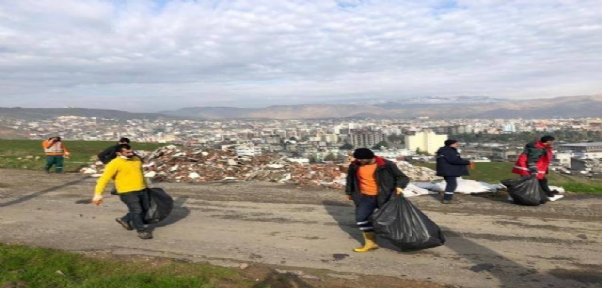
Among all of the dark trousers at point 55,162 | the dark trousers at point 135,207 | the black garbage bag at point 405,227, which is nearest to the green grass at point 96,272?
the dark trousers at point 135,207

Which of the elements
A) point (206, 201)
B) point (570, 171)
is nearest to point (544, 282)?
point (206, 201)

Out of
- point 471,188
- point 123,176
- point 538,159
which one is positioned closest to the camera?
point 123,176

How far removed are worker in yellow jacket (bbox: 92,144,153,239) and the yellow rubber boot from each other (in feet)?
11.8

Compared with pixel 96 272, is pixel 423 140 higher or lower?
higher

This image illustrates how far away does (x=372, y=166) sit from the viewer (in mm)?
7102

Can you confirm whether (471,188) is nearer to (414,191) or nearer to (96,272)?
(414,191)

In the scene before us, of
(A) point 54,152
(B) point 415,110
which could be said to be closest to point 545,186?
(A) point 54,152

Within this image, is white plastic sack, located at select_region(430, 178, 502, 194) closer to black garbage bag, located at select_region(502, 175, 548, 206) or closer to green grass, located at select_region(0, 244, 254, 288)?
black garbage bag, located at select_region(502, 175, 548, 206)

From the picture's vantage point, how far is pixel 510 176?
1942 centimetres

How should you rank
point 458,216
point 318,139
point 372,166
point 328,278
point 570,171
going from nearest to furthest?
point 328,278, point 372,166, point 458,216, point 570,171, point 318,139

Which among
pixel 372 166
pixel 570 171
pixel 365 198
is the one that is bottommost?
pixel 570 171

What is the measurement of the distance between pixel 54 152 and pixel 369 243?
14108mm

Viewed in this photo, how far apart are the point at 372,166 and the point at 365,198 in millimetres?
518

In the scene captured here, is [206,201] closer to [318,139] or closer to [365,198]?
[365,198]
